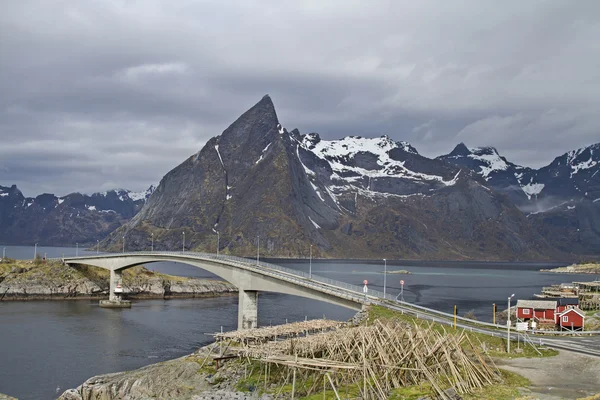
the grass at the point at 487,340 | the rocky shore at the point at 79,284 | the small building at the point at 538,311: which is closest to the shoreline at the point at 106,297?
the rocky shore at the point at 79,284

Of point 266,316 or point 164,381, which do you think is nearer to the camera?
point 164,381

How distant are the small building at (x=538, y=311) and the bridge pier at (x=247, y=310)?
42.5 meters

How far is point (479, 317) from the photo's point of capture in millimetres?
112688

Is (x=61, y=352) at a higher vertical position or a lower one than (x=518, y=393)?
lower

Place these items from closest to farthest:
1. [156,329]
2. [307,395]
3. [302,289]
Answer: [307,395] → [302,289] → [156,329]

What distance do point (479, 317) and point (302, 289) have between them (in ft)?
173

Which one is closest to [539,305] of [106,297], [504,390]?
[504,390]

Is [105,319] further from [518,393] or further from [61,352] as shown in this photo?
[518,393]

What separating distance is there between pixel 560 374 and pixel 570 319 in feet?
105

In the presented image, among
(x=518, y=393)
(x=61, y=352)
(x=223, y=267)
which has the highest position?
(x=223, y=267)

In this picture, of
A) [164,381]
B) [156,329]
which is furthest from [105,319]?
[164,381]

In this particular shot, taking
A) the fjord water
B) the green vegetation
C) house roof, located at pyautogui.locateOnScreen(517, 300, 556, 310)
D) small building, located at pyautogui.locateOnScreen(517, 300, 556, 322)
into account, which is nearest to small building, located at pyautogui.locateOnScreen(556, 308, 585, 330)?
small building, located at pyautogui.locateOnScreen(517, 300, 556, 322)

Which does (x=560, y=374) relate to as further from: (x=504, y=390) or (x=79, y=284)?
(x=79, y=284)

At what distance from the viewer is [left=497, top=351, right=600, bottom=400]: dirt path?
3759cm
